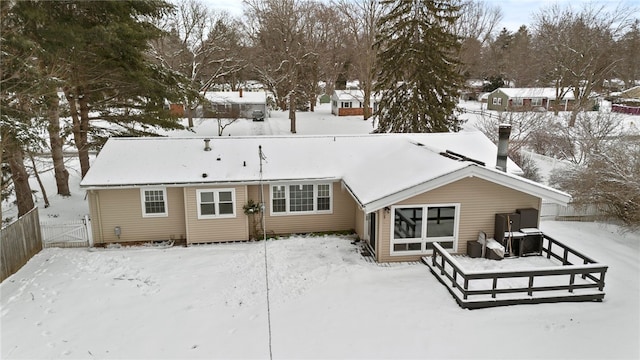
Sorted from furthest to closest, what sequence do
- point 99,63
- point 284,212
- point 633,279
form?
1. point 99,63
2. point 284,212
3. point 633,279

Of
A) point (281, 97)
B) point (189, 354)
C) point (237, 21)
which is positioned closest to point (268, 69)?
point (281, 97)

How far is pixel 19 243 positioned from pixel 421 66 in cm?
2176

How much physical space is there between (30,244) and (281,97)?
137ft

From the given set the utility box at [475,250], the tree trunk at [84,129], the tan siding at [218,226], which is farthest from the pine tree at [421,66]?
the tree trunk at [84,129]

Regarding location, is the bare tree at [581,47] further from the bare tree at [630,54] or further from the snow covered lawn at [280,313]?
the snow covered lawn at [280,313]

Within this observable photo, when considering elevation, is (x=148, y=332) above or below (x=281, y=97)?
below

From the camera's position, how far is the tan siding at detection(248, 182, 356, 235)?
15195mm

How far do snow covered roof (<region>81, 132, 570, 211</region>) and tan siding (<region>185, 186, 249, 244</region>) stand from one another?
2.37 feet

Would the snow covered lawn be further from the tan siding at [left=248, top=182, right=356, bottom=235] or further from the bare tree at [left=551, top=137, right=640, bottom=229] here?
Answer: the bare tree at [left=551, top=137, right=640, bottom=229]

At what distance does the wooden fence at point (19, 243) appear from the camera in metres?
12.0

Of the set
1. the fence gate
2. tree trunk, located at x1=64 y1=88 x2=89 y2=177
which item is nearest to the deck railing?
the fence gate

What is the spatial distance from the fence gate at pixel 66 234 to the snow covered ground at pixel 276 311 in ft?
1.27

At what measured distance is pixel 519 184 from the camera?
40.6 ft

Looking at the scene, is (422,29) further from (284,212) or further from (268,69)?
(268,69)
